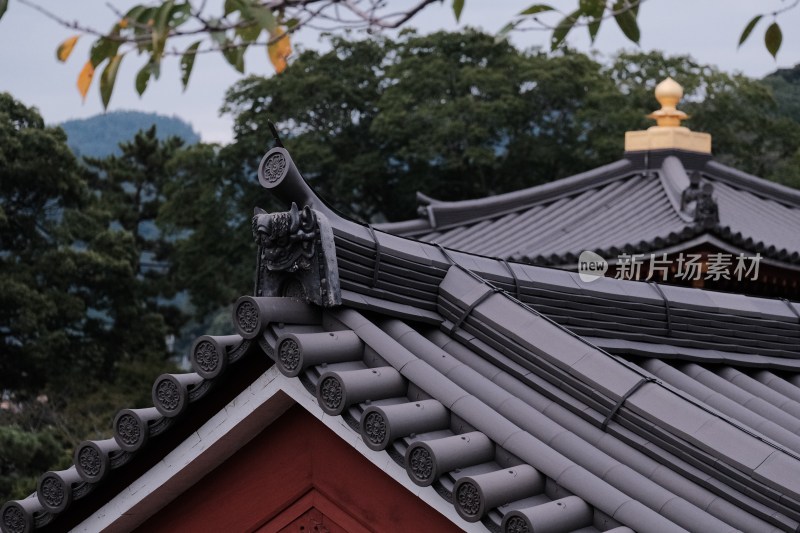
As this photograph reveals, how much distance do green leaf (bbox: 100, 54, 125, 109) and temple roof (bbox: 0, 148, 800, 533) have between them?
99cm

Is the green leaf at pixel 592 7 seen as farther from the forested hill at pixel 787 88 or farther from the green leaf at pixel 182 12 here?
the forested hill at pixel 787 88

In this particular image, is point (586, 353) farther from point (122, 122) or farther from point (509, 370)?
point (122, 122)

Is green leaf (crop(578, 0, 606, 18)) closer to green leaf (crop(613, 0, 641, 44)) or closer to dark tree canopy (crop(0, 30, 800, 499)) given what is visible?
green leaf (crop(613, 0, 641, 44))

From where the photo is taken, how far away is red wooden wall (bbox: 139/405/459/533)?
3887 mm

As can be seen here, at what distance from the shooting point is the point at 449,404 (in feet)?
12.4

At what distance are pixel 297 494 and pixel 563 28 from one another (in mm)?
1679

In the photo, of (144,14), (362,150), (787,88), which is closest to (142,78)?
(144,14)

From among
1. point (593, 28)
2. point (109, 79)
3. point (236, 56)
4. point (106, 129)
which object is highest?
point (106, 129)

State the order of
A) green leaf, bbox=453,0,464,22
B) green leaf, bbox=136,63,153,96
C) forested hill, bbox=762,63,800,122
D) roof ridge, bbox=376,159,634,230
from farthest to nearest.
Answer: forested hill, bbox=762,63,800,122 < roof ridge, bbox=376,159,634,230 < green leaf, bbox=453,0,464,22 < green leaf, bbox=136,63,153,96

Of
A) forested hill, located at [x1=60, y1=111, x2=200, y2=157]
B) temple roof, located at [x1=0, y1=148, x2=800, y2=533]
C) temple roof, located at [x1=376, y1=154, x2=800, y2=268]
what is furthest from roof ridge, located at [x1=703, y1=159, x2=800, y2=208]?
forested hill, located at [x1=60, y1=111, x2=200, y2=157]

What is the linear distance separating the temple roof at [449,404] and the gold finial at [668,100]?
27.2 ft

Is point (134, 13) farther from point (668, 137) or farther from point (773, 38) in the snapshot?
point (668, 137)

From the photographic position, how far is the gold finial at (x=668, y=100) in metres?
12.4

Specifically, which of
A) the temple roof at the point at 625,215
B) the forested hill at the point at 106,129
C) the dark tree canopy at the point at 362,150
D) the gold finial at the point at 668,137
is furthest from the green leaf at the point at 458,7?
the forested hill at the point at 106,129
